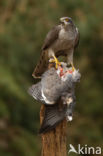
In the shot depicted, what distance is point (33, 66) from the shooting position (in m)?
6.92

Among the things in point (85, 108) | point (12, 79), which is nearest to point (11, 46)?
point (12, 79)

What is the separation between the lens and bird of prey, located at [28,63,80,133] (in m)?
2.59

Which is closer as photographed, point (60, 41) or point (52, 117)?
point (52, 117)

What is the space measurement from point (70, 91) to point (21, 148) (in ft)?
9.31

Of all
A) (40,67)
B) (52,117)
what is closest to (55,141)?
(52,117)

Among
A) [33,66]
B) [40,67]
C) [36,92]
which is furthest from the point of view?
[33,66]

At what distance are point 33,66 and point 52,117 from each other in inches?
170

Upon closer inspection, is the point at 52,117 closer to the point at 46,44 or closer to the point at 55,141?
the point at 55,141

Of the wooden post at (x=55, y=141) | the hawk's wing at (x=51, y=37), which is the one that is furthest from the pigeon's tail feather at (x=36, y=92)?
the hawk's wing at (x=51, y=37)

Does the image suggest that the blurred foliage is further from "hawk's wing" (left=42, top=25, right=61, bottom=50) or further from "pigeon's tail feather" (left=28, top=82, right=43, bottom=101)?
"pigeon's tail feather" (left=28, top=82, right=43, bottom=101)

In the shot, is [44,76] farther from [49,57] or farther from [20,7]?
[20,7]

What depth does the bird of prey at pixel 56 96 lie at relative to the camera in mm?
2594

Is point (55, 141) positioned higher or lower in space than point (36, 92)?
lower

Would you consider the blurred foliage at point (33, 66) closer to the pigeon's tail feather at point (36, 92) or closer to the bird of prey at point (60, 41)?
the bird of prey at point (60, 41)
